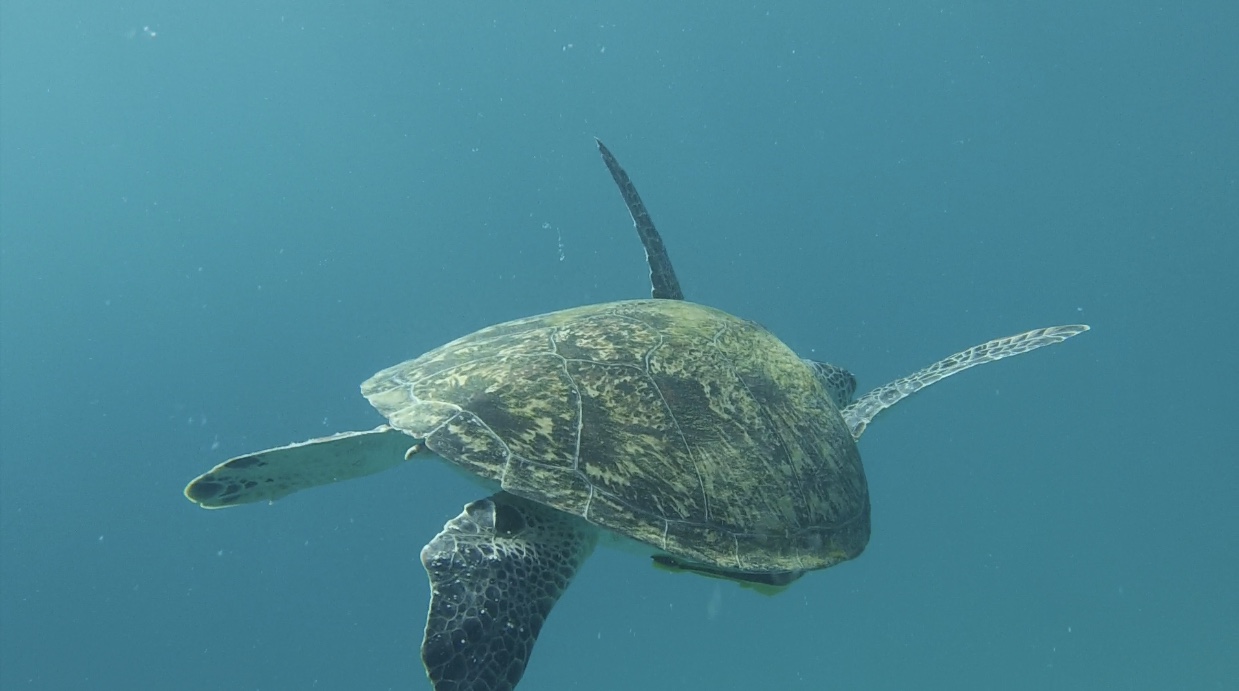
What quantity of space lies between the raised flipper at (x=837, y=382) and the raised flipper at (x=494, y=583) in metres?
2.42

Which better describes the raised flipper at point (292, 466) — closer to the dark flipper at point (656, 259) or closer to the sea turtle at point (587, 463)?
the sea turtle at point (587, 463)

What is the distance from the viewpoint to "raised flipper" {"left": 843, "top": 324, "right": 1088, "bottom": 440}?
16.5 feet

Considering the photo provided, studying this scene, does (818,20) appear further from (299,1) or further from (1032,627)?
(1032,627)

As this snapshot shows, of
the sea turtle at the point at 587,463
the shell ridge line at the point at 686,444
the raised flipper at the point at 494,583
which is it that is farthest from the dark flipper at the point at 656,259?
the raised flipper at the point at 494,583

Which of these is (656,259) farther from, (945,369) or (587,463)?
(587,463)

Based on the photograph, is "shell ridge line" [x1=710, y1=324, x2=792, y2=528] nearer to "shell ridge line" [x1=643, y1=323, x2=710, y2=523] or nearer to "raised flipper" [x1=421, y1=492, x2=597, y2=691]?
"shell ridge line" [x1=643, y1=323, x2=710, y2=523]

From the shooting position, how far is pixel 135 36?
25344 millimetres

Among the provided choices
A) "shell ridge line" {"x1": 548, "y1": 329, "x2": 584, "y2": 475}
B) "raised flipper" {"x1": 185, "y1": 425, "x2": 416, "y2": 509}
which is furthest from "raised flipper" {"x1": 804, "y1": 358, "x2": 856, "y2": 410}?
"raised flipper" {"x1": 185, "y1": 425, "x2": 416, "y2": 509}

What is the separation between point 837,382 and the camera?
5406 mm

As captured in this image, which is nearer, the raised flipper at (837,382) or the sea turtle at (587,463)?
the sea turtle at (587,463)

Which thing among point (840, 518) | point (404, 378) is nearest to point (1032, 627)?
point (840, 518)

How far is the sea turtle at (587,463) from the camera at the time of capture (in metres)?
2.96

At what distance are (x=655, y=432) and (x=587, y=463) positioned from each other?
366 mm

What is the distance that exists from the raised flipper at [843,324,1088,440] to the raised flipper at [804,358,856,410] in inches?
4.6
